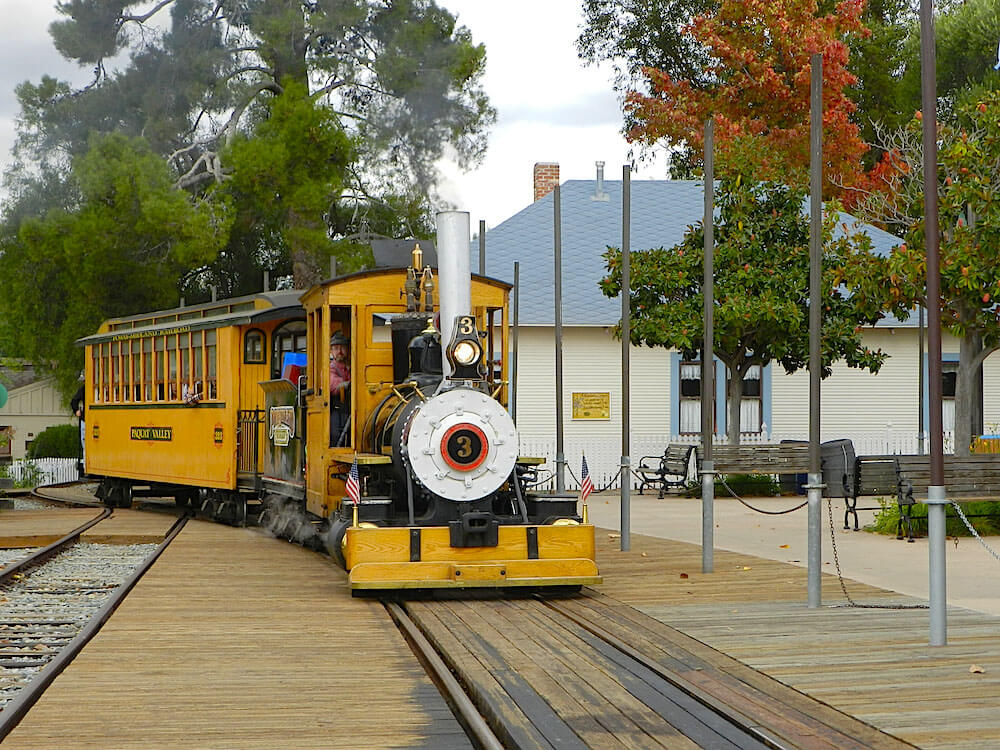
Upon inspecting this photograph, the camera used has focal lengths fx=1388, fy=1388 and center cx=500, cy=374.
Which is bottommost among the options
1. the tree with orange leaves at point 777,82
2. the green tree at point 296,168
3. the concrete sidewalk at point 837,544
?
the concrete sidewalk at point 837,544

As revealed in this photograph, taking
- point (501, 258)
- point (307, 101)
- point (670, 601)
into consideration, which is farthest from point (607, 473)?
point (670, 601)

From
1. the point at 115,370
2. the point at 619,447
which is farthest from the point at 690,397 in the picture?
the point at 115,370

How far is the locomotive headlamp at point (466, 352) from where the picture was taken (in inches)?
404

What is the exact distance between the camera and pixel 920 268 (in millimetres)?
15320

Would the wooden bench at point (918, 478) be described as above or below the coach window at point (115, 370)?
below

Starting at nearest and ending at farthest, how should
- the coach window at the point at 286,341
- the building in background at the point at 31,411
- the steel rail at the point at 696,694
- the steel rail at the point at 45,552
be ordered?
the steel rail at the point at 696,694, the steel rail at the point at 45,552, the coach window at the point at 286,341, the building in background at the point at 31,411

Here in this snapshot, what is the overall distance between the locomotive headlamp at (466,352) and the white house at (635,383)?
536 inches

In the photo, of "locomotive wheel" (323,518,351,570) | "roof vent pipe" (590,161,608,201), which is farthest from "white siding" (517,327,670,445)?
"locomotive wheel" (323,518,351,570)

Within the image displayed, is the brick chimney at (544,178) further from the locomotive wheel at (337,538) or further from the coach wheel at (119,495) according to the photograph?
the locomotive wheel at (337,538)

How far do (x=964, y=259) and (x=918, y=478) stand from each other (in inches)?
96.3

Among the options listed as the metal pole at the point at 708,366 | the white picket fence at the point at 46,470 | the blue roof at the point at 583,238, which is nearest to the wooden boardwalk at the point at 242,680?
the metal pole at the point at 708,366

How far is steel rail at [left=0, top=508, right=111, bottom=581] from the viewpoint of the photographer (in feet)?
40.0

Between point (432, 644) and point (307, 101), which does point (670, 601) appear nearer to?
point (432, 644)

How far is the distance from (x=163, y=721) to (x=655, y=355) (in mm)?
19656
